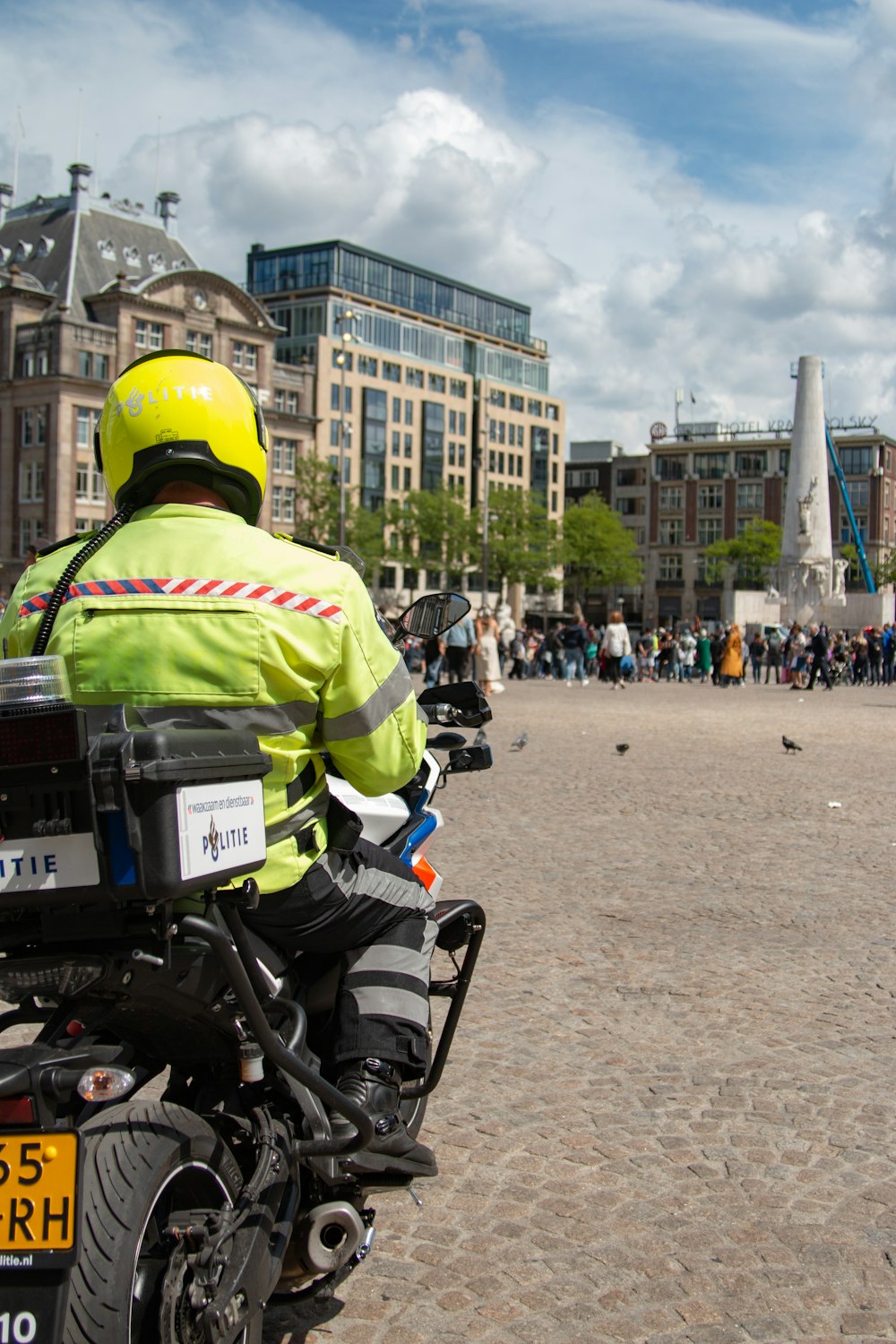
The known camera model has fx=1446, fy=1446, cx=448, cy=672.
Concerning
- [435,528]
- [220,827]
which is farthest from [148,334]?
[220,827]

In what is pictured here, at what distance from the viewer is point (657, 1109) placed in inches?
167

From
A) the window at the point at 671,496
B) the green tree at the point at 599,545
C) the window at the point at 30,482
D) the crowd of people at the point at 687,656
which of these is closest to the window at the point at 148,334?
the window at the point at 30,482

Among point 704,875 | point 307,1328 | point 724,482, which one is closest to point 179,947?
point 307,1328

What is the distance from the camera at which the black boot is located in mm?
2613

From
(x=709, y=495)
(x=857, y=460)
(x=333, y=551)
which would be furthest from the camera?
(x=709, y=495)

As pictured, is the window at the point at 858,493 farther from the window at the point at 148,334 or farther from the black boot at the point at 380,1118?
the black boot at the point at 380,1118

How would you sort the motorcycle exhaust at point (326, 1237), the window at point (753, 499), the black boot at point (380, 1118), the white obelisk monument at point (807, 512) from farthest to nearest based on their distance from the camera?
the window at point (753, 499) < the white obelisk monument at point (807, 512) < the black boot at point (380, 1118) < the motorcycle exhaust at point (326, 1237)

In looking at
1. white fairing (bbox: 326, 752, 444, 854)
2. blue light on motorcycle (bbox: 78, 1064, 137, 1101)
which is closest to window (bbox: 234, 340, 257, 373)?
white fairing (bbox: 326, 752, 444, 854)

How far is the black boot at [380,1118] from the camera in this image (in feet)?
8.57

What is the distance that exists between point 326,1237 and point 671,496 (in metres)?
118

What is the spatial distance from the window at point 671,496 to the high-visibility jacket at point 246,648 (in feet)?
385

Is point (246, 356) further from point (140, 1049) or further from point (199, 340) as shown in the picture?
point (140, 1049)

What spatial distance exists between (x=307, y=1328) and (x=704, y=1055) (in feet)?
Result: 7.08

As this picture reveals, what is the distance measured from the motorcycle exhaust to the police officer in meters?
0.12
